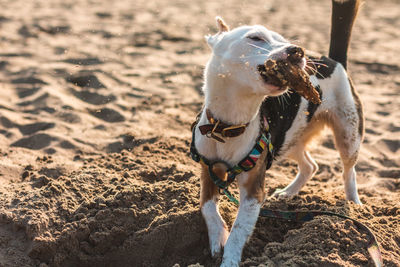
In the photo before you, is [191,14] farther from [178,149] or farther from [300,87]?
[300,87]

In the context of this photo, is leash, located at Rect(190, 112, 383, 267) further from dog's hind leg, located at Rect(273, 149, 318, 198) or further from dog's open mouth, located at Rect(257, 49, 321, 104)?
dog's hind leg, located at Rect(273, 149, 318, 198)

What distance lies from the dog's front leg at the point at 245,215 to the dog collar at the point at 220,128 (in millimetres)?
336

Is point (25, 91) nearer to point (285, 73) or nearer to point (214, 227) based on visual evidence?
point (214, 227)

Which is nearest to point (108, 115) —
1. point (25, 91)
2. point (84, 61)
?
point (25, 91)

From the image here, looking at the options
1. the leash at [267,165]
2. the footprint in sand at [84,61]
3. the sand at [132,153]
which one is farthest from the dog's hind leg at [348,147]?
the footprint in sand at [84,61]

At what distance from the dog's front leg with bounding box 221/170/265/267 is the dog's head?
2.25ft

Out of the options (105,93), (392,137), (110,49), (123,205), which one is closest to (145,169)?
(123,205)

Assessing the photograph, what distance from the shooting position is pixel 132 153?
196 inches

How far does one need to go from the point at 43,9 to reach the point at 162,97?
5283 mm

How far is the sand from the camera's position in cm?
341

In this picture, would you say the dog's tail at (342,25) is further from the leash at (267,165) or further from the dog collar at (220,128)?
the dog collar at (220,128)

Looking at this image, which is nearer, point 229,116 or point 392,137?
point 229,116

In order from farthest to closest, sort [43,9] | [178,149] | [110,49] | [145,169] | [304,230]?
[43,9], [110,49], [178,149], [145,169], [304,230]

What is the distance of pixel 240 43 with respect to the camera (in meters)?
2.94
